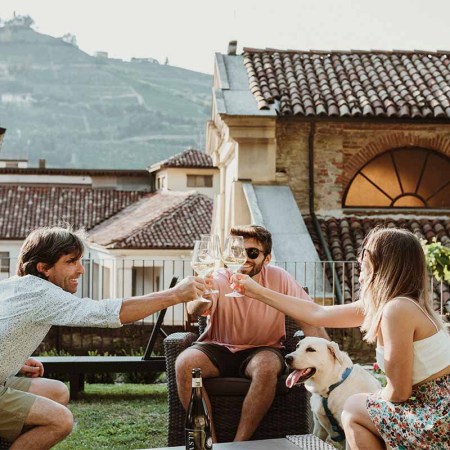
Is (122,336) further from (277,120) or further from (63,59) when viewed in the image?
(63,59)

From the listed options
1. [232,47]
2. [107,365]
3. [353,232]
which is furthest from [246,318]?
[232,47]

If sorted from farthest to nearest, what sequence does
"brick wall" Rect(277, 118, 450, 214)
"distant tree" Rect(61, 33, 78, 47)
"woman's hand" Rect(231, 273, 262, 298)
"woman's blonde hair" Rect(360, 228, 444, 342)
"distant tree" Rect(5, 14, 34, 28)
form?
"distant tree" Rect(5, 14, 34, 28) < "distant tree" Rect(61, 33, 78, 47) < "brick wall" Rect(277, 118, 450, 214) < "woman's hand" Rect(231, 273, 262, 298) < "woman's blonde hair" Rect(360, 228, 444, 342)

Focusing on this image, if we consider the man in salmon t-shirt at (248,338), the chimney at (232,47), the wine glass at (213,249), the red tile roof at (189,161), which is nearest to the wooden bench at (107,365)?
the man in salmon t-shirt at (248,338)

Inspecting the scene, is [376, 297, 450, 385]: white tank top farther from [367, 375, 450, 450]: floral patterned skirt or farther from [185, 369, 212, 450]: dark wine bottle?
[185, 369, 212, 450]: dark wine bottle

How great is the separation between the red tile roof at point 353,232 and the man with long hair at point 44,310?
869 cm

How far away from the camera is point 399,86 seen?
46.4 ft

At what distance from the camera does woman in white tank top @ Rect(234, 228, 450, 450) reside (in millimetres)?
3020

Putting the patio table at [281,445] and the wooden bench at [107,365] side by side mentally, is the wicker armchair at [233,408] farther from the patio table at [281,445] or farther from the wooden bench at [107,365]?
the wooden bench at [107,365]

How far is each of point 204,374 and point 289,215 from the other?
25.0 ft

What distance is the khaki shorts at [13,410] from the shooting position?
3.42 meters

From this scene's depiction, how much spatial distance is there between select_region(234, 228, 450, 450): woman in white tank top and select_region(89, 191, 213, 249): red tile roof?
89.6 ft

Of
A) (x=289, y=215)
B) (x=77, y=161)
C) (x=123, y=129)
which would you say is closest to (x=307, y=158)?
(x=289, y=215)

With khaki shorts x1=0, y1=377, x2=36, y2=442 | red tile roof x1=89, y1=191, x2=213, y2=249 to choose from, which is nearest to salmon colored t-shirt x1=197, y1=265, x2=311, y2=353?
khaki shorts x1=0, y1=377, x2=36, y2=442

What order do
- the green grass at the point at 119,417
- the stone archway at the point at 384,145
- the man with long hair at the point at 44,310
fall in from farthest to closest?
1. the stone archway at the point at 384,145
2. the green grass at the point at 119,417
3. the man with long hair at the point at 44,310
